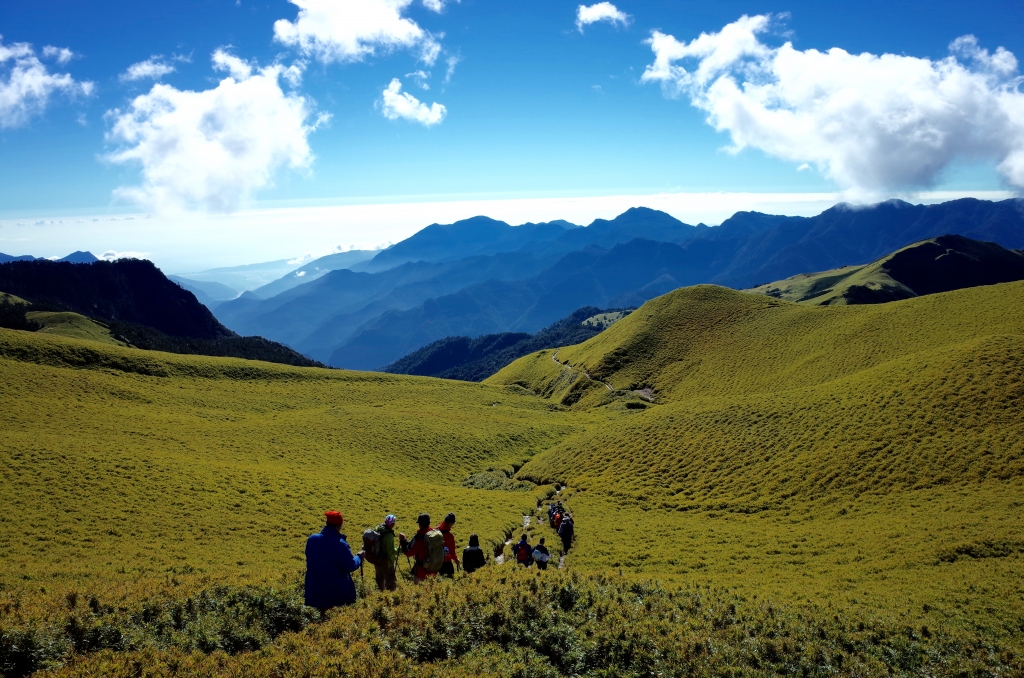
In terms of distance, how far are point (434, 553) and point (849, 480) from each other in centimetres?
2986

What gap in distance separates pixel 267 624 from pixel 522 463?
46.6 m

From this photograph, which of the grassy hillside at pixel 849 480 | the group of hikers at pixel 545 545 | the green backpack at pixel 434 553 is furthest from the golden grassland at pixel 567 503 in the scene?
the green backpack at pixel 434 553

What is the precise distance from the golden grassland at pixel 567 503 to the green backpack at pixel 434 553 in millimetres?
2080

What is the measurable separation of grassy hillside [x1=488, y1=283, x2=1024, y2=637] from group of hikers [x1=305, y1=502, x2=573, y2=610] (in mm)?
9812

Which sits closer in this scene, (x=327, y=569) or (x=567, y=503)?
(x=327, y=569)

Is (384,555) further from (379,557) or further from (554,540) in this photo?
(554,540)

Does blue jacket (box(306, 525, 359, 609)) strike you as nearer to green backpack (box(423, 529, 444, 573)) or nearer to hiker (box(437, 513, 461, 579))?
green backpack (box(423, 529, 444, 573))

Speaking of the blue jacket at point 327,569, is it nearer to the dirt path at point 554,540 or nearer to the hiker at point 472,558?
the hiker at point 472,558

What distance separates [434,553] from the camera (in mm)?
16891

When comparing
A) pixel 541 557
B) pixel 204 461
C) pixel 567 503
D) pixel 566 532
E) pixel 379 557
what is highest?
pixel 379 557

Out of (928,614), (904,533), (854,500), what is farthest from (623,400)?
(928,614)

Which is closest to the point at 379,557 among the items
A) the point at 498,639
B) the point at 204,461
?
the point at 498,639

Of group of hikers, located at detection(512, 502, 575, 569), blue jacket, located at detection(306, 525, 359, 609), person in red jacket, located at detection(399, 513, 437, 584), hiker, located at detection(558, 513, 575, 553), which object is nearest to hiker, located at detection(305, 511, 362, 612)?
blue jacket, located at detection(306, 525, 359, 609)

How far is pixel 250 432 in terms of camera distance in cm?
5391
